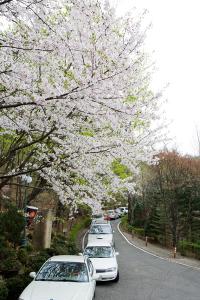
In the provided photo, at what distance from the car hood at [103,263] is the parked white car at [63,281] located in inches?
140

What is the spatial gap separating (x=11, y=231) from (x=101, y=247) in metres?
4.37

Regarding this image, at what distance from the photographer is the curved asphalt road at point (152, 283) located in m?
13.0

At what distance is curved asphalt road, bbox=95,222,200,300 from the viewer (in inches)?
512

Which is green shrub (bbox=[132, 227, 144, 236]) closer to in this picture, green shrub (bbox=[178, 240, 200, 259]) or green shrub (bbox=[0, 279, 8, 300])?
green shrub (bbox=[178, 240, 200, 259])

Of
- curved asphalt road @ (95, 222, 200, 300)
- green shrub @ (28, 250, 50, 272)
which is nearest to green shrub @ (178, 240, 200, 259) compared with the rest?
curved asphalt road @ (95, 222, 200, 300)

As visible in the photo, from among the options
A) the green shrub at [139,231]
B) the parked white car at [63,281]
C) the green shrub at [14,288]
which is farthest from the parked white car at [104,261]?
the green shrub at [139,231]

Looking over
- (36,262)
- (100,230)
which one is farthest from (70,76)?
(100,230)

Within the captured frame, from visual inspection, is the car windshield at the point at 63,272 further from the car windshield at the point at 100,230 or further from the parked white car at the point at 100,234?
the car windshield at the point at 100,230

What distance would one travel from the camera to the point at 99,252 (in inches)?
648

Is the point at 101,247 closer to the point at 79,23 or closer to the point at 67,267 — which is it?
the point at 67,267

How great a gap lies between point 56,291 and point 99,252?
7658 millimetres

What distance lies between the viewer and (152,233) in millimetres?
36375

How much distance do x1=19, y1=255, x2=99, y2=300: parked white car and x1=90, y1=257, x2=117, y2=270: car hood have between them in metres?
3.54

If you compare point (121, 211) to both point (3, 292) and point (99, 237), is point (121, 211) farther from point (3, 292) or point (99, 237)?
point (3, 292)
